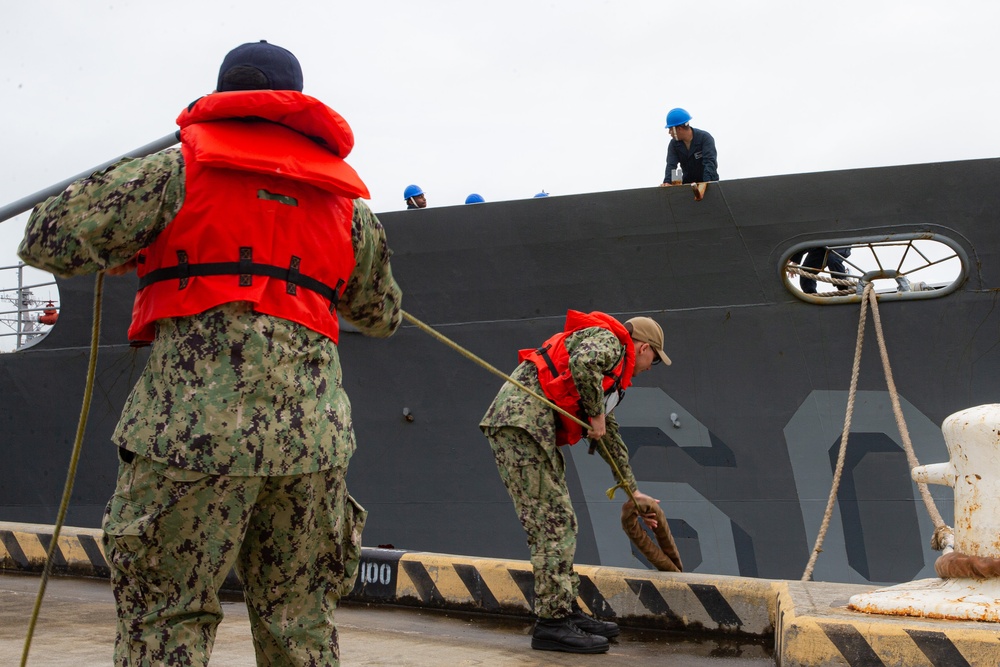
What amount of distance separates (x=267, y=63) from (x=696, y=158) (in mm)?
6071

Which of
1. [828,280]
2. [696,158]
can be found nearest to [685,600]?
[828,280]

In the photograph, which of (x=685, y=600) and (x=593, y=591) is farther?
(x=593, y=591)

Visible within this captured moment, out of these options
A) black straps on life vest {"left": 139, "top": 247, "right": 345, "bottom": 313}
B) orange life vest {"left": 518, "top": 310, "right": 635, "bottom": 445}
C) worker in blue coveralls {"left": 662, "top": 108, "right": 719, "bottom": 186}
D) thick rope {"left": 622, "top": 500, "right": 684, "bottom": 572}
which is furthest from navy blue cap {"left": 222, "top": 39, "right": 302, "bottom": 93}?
worker in blue coveralls {"left": 662, "top": 108, "right": 719, "bottom": 186}

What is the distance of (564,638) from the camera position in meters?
3.79

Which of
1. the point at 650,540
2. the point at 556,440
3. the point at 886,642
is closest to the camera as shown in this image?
the point at 886,642

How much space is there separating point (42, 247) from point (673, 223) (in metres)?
5.52

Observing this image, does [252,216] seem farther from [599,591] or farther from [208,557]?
[599,591]

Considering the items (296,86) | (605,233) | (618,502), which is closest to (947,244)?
(605,233)

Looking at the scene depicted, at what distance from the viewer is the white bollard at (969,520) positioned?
3.00m

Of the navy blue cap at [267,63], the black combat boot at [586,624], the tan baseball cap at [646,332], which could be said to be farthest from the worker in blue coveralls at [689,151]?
the navy blue cap at [267,63]

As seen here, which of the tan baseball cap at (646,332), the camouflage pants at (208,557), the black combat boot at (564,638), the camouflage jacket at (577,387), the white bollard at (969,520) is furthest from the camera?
the tan baseball cap at (646,332)

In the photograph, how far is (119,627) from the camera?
6.09 feet

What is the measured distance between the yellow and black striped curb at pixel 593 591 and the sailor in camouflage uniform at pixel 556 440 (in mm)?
328

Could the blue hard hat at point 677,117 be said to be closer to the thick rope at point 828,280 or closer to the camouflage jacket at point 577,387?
the thick rope at point 828,280
